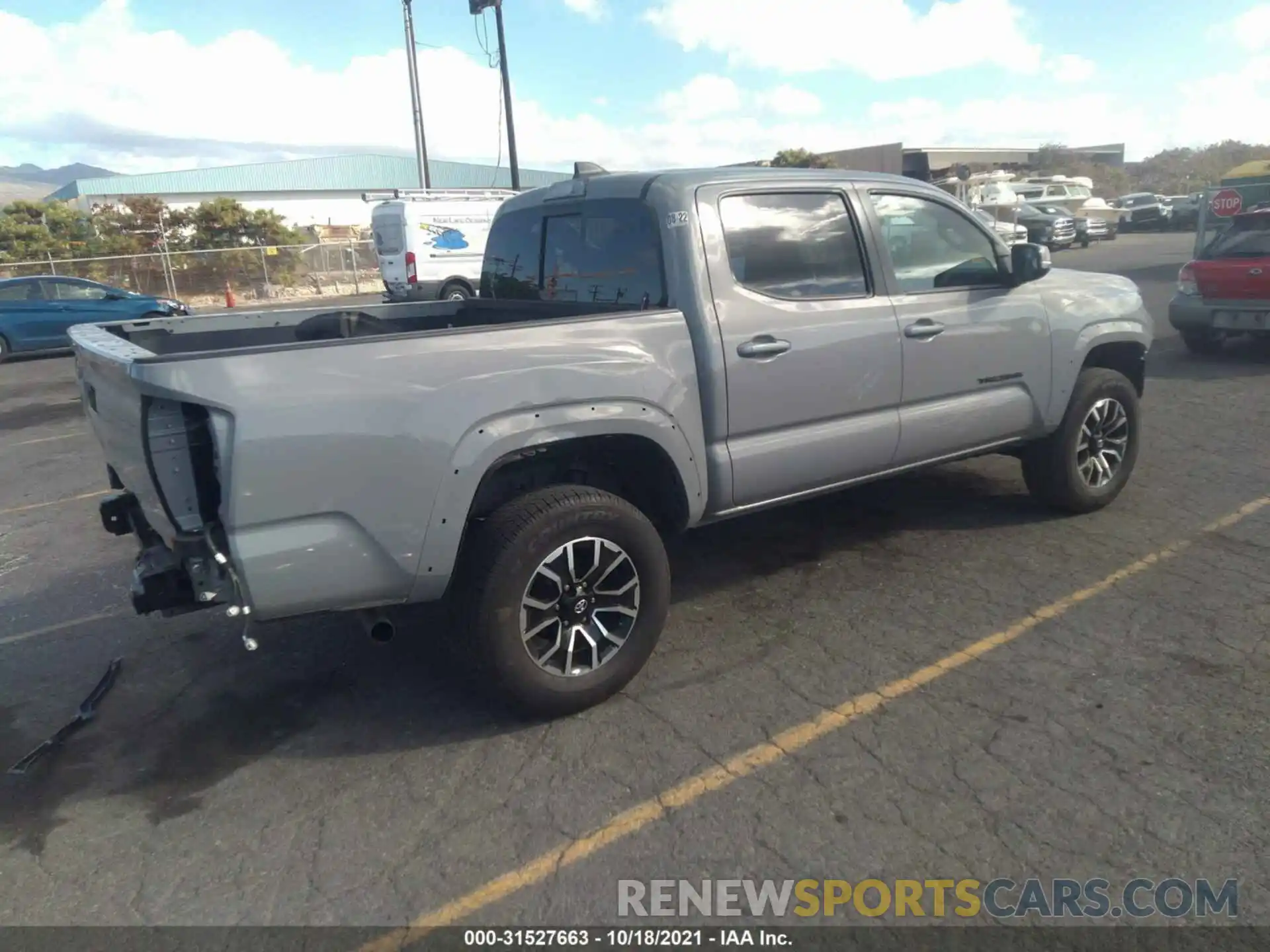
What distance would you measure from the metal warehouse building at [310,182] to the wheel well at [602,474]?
49264 millimetres

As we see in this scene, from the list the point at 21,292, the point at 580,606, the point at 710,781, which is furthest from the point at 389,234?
the point at 710,781

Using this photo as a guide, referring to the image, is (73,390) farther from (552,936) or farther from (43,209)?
(43,209)

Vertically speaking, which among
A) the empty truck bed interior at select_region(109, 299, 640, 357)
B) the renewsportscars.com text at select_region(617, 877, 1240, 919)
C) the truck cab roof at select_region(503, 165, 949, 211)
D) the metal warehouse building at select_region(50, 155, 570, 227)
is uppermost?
the metal warehouse building at select_region(50, 155, 570, 227)

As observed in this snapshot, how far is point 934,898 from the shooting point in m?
2.62

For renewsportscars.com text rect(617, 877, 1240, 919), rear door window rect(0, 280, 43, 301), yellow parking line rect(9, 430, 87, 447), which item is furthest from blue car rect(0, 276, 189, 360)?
renewsportscars.com text rect(617, 877, 1240, 919)

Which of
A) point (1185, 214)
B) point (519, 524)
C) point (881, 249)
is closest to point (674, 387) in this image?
point (519, 524)

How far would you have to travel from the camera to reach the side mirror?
15.6 ft

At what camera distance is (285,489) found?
2.88 meters

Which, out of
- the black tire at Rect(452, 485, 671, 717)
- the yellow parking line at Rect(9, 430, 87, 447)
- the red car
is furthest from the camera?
the red car

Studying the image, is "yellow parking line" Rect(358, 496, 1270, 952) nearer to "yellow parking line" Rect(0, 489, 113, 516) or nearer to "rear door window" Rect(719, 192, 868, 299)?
"rear door window" Rect(719, 192, 868, 299)

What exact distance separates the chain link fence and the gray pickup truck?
2687cm

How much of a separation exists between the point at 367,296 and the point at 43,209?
1254 cm

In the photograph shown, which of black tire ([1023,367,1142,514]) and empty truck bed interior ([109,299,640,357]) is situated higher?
empty truck bed interior ([109,299,640,357])

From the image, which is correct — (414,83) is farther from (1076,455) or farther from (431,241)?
(1076,455)
